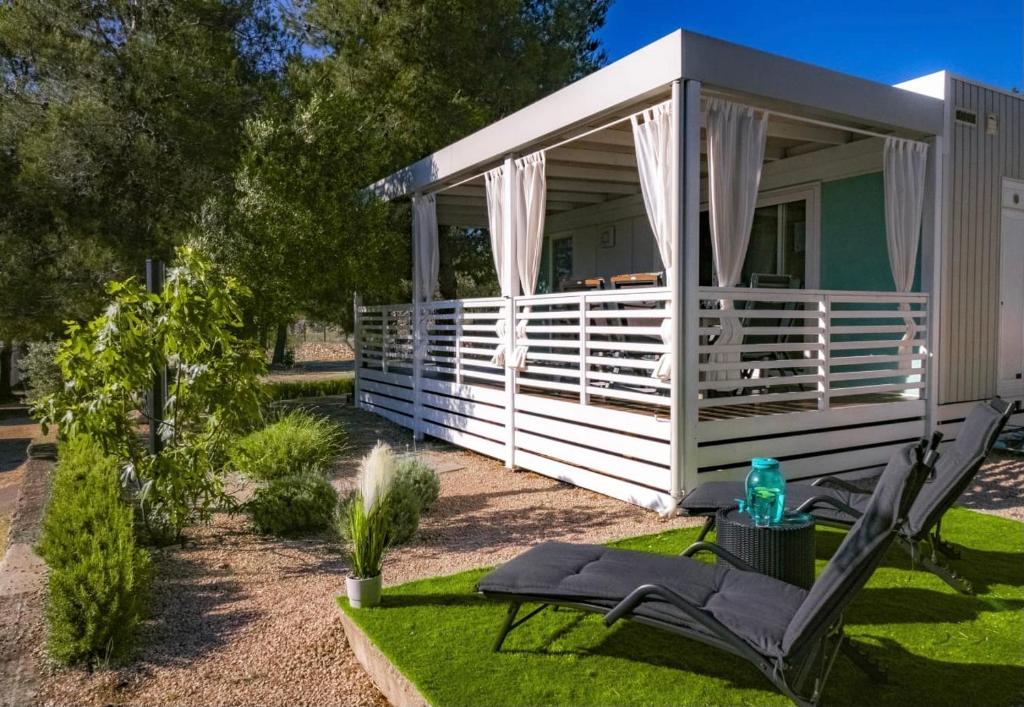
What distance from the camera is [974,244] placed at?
7398 mm

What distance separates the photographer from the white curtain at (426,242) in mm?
9445

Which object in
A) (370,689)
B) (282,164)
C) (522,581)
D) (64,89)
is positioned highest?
(64,89)

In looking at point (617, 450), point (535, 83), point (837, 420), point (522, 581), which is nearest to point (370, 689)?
point (522, 581)

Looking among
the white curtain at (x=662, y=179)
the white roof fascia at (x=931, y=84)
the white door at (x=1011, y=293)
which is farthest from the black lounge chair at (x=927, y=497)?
the white door at (x=1011, y=293)

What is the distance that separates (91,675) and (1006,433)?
325 inches

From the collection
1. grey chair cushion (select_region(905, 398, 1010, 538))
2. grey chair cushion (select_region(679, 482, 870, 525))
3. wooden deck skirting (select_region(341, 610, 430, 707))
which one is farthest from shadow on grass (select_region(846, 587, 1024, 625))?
wooden deck skirting (select_region(341, 610, 430, 707))

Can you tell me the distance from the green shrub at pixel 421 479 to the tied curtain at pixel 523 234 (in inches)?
72.5

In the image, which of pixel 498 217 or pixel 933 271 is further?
pixel 498 217

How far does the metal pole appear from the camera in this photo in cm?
529

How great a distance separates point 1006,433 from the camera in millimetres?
7746

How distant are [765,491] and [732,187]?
270 cm

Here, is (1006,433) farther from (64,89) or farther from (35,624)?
(64,89)

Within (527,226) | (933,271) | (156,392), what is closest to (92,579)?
(156,392)

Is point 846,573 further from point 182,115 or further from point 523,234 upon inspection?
point 182,115
